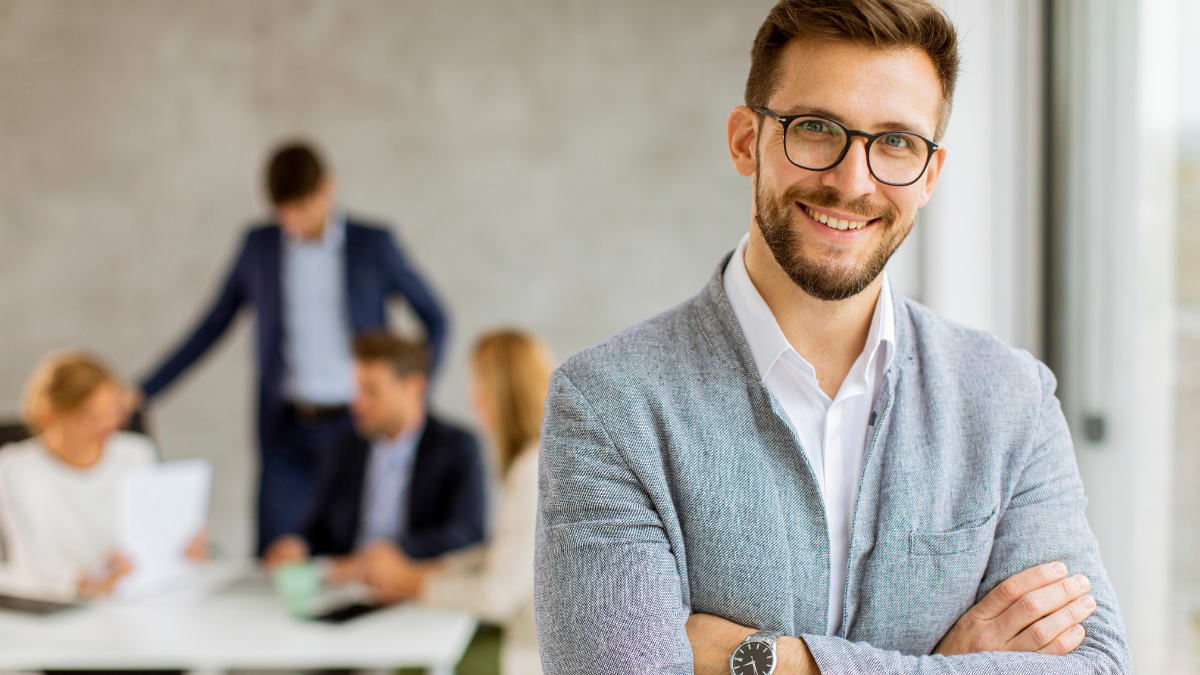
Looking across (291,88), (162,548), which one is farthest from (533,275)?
(162,548)

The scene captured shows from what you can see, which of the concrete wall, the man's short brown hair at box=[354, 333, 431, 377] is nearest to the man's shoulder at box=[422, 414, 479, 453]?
the man's short brown hair at box=[354, 333, 431, 377]

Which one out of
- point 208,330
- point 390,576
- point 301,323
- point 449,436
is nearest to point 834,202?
point 390,576

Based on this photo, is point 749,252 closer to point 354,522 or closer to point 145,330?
point 354,522

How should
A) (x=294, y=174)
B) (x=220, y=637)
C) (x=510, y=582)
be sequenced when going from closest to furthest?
(x=220, y=637)
(x=510, y=582)
(x=294, y=174)

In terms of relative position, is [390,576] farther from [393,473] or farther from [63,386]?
[63,386]

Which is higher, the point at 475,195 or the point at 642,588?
the point at 475,195

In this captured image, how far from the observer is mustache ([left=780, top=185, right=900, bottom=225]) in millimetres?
1082

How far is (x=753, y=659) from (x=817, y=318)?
41 cm

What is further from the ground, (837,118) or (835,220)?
(837,118)

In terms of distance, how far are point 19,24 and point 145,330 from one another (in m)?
1.46

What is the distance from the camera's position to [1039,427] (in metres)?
1.19

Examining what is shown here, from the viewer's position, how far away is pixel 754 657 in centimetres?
105

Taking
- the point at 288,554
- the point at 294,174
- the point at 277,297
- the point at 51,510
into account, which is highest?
the point at 294,174

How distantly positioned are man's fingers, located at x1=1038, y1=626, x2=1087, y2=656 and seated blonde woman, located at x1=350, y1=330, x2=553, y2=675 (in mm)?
1261
